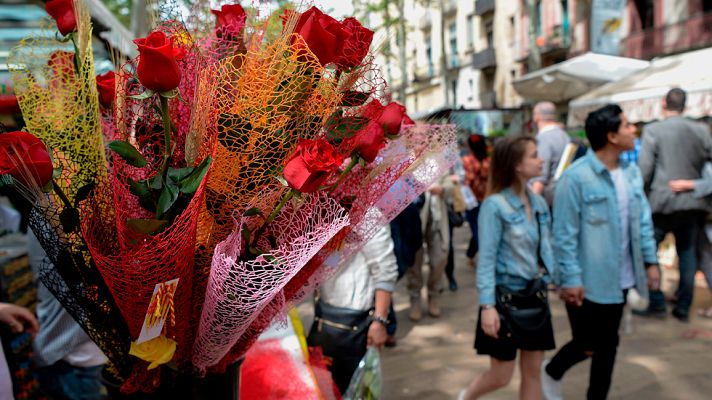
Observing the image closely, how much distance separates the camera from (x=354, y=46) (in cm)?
91

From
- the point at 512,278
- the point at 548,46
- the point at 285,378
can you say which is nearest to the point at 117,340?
the point at 285,378

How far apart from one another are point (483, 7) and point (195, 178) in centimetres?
3113

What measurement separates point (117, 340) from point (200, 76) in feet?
1.64

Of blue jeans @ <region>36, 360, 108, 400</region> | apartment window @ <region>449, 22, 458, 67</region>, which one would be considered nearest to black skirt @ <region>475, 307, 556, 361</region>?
blue jeans @ <region>36, 360, 108, 400</region>

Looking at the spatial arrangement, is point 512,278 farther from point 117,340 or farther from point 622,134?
point 117,340

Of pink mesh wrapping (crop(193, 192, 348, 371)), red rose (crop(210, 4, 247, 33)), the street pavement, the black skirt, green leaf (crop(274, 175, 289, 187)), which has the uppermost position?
red rose (crop(210, 4, 247, 33))

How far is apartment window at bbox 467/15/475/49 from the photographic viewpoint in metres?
32.0

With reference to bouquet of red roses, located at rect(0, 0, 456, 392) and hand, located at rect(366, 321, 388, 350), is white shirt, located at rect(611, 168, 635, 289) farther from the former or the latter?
bouquet of red roses, located at rect(0, 0, 456, 392)

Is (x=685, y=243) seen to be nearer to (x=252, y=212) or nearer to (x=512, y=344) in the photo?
(x=512, y=344)

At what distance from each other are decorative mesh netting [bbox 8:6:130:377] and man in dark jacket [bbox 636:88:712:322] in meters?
4.49

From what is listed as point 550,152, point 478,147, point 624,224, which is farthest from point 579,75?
point 624,224

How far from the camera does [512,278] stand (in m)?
2.54

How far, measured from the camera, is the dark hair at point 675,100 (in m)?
4.39

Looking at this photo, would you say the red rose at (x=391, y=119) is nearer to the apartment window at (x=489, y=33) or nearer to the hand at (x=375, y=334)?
the hand at (x=375, y=334)
